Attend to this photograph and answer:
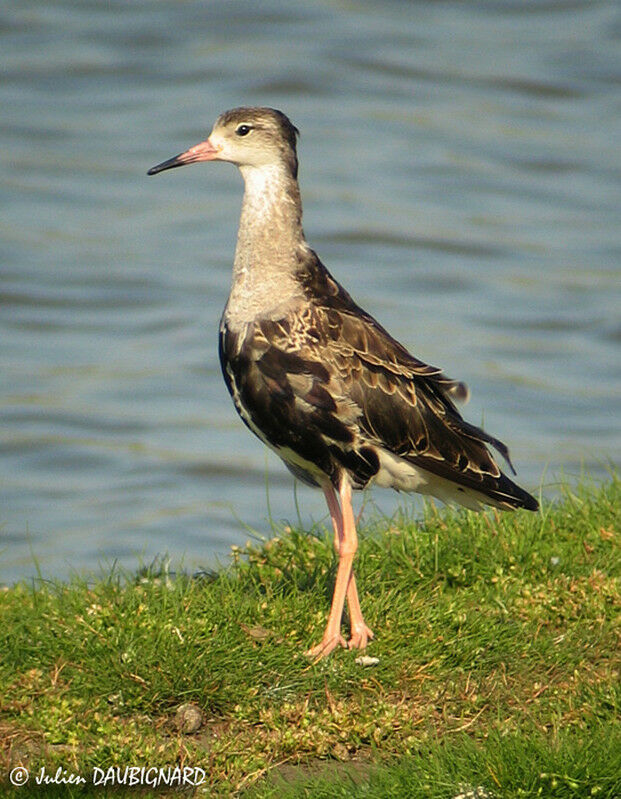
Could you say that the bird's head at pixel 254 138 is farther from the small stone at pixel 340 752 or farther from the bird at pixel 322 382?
the small stone at pixel 340 752

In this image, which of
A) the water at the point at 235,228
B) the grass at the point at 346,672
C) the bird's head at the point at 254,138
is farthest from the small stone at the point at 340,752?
the water at the point at 235,228

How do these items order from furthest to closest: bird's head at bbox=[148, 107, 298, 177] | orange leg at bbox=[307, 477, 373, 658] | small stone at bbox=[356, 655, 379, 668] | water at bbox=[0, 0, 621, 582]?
water at bbox=[0, 0, 621, 582] → bird's head at bbox=[148, 107, 298, 177] → orange leg at bbox=[307, 477, 373, 658] → small stone at bbox=[356, 655, 379, 668]

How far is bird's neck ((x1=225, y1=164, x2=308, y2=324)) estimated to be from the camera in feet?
21.9

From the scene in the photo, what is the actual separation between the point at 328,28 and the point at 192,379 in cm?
947

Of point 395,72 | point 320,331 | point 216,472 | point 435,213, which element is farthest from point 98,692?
point 395,72

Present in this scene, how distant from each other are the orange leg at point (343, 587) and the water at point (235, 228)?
2.05 metres

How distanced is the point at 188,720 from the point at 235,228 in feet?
37.8

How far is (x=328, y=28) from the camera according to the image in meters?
21.4

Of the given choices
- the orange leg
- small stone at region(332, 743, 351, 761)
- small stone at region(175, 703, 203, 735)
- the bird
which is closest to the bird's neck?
the bird

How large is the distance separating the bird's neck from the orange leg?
36.3 inches

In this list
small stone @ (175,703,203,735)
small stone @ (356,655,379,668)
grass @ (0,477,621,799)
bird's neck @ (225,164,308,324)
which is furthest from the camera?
bird's neck @ (225,164,308,324)

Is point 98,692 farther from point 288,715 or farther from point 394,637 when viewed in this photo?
point 394,637

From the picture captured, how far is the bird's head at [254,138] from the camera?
6863 mm

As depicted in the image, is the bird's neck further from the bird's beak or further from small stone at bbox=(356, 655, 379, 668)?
small stone at bbox=(356, 655, 379, 668)
